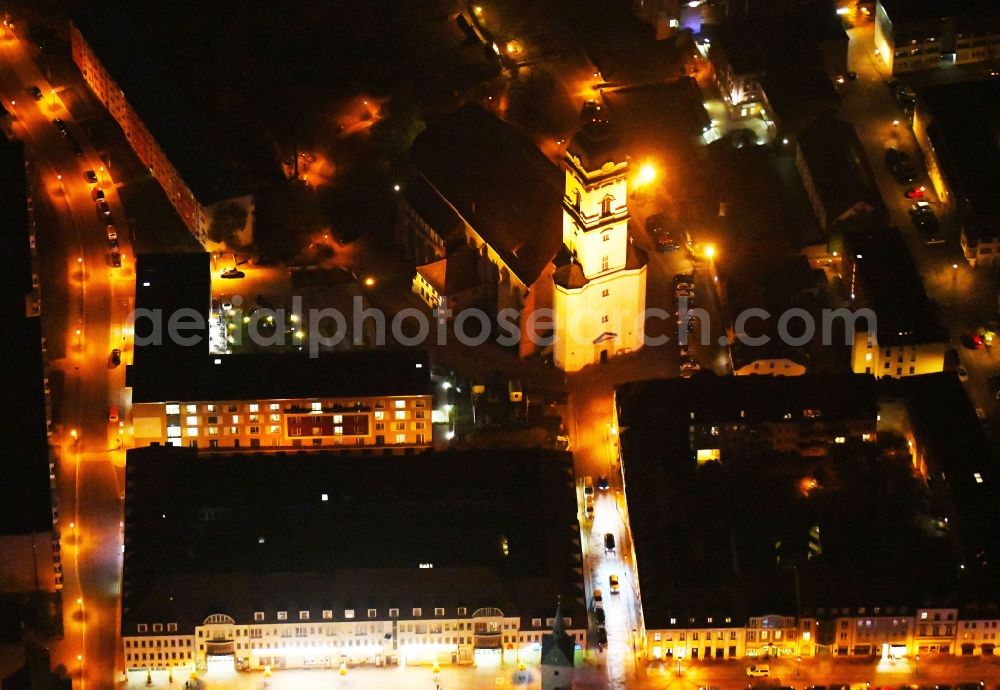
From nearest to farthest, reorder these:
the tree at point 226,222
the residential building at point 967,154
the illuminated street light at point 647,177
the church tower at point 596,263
→ the church tower at point 596,263, the residential building at point 967,154, the tree at point 226,222, the illuminated street light at point 647,177

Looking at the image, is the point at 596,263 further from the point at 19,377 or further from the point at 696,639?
the point at 19,377

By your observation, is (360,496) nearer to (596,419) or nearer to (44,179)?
(596,419)

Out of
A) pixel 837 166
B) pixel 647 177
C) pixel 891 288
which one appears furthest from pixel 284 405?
pixel 837 166

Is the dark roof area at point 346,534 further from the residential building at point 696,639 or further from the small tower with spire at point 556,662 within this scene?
the residential building at point 696,639

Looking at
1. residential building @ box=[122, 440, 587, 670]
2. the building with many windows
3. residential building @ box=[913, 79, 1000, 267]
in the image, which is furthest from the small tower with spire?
residential building @ box=[913, 79, 1000, 267]

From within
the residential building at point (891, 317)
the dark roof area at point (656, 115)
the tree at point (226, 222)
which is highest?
the dark roof area at point (656, 115)

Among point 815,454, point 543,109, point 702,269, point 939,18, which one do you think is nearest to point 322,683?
point 815,454

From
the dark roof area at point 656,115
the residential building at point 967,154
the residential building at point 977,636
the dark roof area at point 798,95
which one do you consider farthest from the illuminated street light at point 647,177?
the residential building at point 977,636
